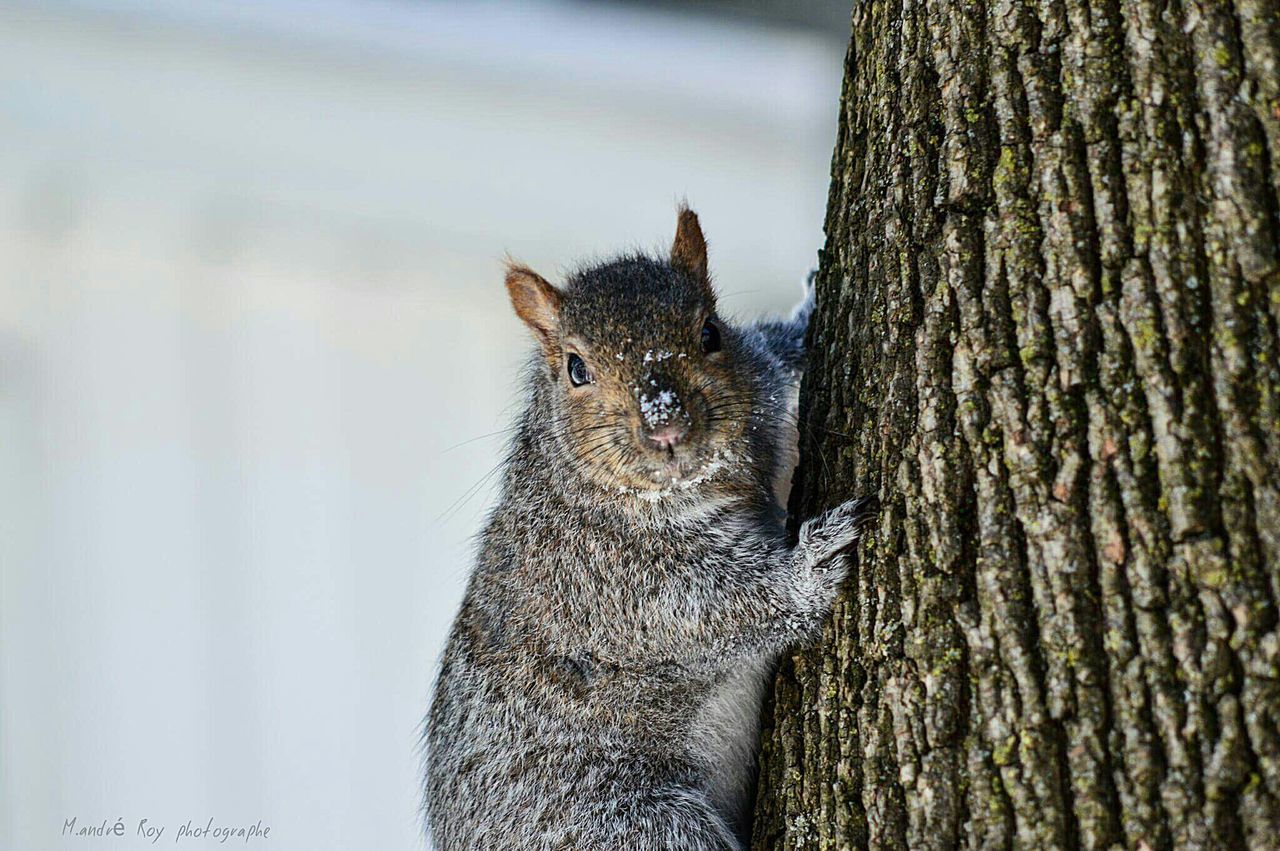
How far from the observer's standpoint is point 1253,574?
5.49 feet

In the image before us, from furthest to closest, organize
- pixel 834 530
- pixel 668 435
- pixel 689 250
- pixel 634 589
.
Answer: pixel 689 250 → pixel 634 589 → pixel 668 435 → pixel 834 530

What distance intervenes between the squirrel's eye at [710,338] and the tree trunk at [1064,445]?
1.75 feet

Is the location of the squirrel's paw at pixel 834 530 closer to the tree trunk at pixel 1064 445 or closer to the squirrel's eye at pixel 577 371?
the tree trunk at pixel 1064 445

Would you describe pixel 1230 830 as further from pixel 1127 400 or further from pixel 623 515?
pixel 623 515

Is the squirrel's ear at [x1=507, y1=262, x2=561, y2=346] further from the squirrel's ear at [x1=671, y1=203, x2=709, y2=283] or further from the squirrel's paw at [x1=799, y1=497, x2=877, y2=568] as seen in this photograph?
the squirrel's paw at [x1=799, y1=497, x2=877, y2=568]

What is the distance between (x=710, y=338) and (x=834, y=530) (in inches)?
27.0

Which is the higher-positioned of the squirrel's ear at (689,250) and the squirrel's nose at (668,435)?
the squirrel's ear at (689,250)

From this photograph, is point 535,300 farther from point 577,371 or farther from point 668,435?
point 668,435

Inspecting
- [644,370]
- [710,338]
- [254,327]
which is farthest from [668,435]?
[254,327]

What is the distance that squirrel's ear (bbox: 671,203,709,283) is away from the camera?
2990mm

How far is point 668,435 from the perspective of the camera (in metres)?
2.52

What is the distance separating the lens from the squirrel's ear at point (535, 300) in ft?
9.78

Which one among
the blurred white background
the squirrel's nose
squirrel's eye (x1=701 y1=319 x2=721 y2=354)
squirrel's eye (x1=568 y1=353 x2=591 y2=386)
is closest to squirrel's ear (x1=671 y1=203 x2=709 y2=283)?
squirrel's eye (x1=701 y1=319 x2=721 y2=354)

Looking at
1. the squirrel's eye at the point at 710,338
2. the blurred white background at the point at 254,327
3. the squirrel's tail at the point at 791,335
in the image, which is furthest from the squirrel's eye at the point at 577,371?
the blurred white background at the point at 254,327
